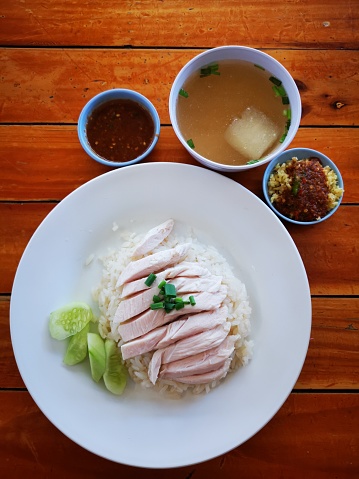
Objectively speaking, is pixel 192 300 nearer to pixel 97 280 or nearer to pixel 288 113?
pixel 97 280

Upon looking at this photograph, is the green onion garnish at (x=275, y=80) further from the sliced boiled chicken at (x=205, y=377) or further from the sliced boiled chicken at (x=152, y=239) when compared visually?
the sliced boiled chicken at (x=205, y=377)

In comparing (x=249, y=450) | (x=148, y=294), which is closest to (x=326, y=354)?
(x=249, y=450)

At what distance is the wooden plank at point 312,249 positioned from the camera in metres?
1.92

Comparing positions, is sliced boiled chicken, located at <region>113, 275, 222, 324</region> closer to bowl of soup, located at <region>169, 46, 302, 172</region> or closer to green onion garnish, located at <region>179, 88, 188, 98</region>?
bowl of soup, located at <region>169, 46, 302, 172</region>

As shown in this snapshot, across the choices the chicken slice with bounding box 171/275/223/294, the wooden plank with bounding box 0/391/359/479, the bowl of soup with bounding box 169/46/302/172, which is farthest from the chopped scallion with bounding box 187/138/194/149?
the wooden plank with bounding box 0/391/359/479

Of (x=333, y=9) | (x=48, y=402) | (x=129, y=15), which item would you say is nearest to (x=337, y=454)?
(x=48, y=402)

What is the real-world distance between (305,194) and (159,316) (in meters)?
0.75

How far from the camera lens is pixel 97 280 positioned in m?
1.84

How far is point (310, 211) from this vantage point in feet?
5.92

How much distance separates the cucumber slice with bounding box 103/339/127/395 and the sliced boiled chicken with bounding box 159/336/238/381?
7.2 inches

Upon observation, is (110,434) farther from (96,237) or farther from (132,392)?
(96,237)

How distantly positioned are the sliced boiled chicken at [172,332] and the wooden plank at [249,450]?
0.55 metres

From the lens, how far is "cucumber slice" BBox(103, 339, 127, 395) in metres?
1.73

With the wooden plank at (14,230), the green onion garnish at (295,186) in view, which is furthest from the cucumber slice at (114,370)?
the green onion garnish at (295,186)
